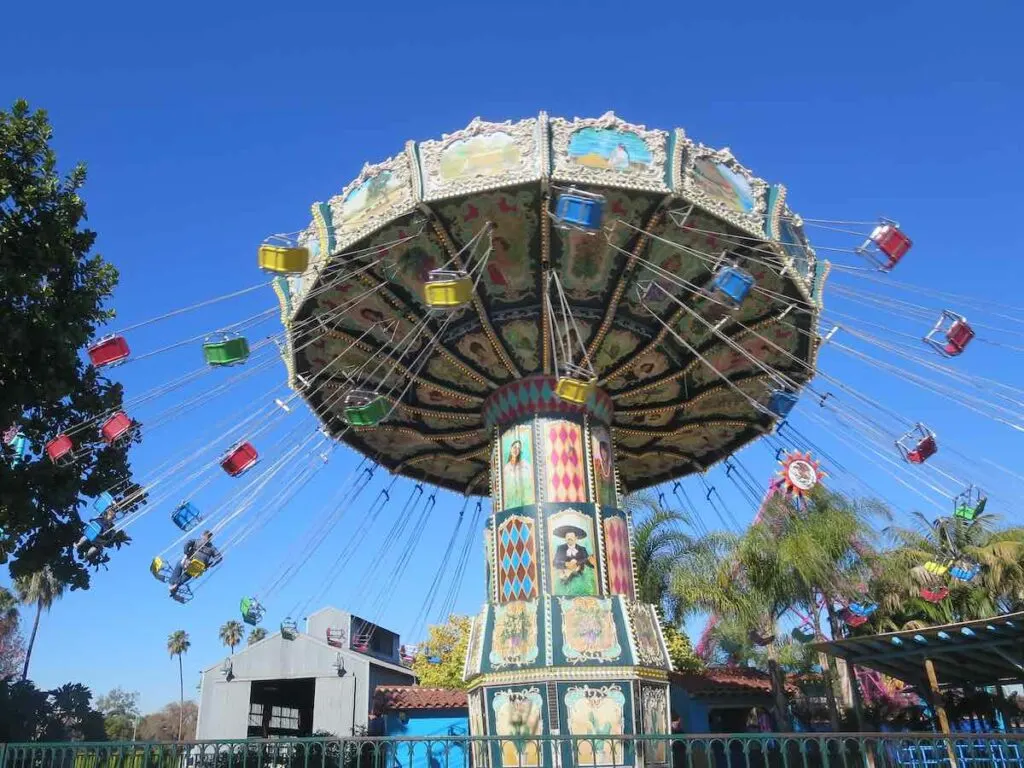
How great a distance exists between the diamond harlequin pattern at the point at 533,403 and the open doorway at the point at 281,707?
17.5 m

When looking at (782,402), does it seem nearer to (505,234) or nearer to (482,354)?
(482,354)

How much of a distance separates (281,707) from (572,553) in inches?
912

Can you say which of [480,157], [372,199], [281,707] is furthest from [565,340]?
[281,707]

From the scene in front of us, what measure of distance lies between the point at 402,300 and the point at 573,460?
3.72m

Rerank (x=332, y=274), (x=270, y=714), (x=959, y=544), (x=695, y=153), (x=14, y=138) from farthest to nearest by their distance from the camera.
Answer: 1. (x=270, y=714)
2. (x=959, y=544)
3. (x=332, y=274)
4. (x=695, y=153)
5. (x=14, y=138)

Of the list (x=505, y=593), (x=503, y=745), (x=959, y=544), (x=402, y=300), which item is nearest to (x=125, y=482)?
(x=402, y=300)

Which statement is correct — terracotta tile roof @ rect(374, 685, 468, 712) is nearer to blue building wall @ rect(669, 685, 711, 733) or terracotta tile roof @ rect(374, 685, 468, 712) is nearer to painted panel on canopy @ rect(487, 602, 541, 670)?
blue building wall @ rect(669, 685, 711, 733)

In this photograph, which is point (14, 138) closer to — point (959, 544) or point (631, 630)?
point (631, 630)

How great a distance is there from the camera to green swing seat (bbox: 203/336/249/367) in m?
11.3

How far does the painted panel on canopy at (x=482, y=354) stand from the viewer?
526 inches

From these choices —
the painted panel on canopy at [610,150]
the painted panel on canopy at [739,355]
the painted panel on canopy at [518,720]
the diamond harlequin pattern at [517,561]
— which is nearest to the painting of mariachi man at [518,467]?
the diamond harlequin pattern at [517,561]

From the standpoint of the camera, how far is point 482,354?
13.6 metres

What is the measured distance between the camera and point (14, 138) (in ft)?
31.4

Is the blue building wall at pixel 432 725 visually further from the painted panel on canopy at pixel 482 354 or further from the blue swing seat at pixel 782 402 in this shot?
the blue swing seat at pixel 782 402
